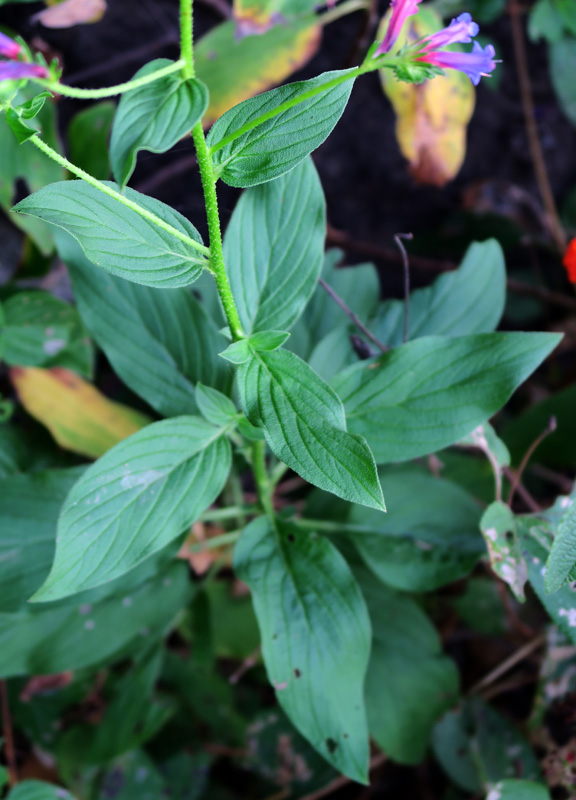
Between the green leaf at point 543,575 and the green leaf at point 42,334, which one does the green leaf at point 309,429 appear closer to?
the green leaf at point 543,575

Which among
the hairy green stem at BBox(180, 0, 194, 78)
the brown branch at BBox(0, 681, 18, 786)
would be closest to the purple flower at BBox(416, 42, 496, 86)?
the hairy green stem at BBox(180, 0, 194, 78)

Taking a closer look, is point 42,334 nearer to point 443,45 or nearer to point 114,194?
point 114,194

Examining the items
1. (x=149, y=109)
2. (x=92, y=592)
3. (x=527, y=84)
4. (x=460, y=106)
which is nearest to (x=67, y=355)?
(x=92, y=592)

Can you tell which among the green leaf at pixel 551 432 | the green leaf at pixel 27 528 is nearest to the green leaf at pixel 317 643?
the green leaf at pixel 27 528

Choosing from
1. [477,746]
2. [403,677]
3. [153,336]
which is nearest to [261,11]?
[153,336]

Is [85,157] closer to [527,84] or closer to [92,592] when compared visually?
[92,592]
